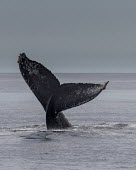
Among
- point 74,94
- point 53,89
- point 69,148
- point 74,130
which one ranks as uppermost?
point 53,89

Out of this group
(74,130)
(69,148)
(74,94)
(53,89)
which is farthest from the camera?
(74,130)

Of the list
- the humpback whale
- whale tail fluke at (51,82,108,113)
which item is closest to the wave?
the humpback whale

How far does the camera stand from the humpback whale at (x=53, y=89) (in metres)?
25.4

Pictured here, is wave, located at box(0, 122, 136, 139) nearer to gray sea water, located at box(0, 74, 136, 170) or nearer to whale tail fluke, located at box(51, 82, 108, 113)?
gray sea water, located at box(0, 74, 136, 170)

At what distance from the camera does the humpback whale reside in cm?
2536

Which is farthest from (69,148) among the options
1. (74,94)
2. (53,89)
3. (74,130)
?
(74,130)

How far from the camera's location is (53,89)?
25.7 metres

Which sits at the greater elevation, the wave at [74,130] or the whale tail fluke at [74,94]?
the whale tail fluke at [74,94]

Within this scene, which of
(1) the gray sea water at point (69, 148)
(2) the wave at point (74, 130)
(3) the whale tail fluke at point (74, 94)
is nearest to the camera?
(1) the gray sea water at point (69, 148)

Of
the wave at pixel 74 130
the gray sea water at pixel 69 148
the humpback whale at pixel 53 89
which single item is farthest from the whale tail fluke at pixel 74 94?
the wave at pixel 74 130

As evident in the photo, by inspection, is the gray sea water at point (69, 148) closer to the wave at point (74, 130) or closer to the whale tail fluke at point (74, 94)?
Answer: the wave at point (74, 130)

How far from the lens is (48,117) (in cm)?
2673

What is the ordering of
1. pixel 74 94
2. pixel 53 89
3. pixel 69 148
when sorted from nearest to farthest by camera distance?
1. pixel 69 148
2. pixel 74 94
3. pixel 53 89

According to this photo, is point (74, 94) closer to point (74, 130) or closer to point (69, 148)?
point (69, 148)
